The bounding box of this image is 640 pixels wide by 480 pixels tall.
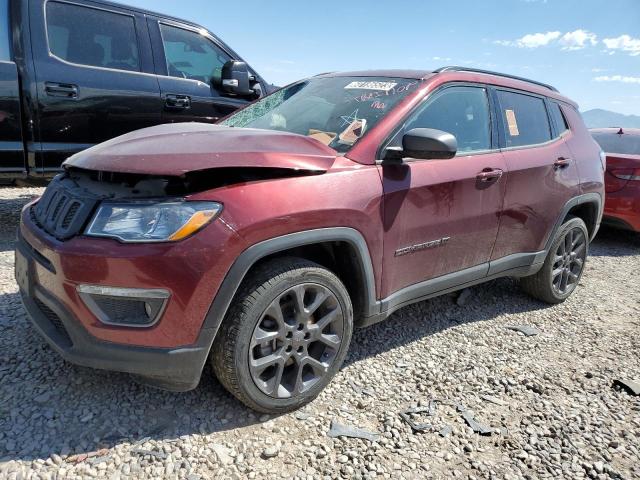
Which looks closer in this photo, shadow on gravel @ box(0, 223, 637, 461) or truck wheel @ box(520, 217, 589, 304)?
shadow on gravel @ box(0, 223, 637, 461)

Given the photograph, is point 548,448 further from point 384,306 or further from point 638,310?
point 638,310

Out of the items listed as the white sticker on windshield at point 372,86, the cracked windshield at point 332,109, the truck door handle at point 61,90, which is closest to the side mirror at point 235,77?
the truck door handle at point 61,90

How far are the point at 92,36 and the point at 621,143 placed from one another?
6.49 meters

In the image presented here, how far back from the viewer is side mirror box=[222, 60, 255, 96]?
5035 millimetres

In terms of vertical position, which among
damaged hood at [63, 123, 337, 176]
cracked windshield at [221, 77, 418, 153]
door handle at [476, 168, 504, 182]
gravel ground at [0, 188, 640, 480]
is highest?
cracked windshield at [221, 77, 418, 153]

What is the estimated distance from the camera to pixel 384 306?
2709 mm

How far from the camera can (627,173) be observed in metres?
5.96

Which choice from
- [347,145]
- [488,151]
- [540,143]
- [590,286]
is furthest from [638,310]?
[347,145]

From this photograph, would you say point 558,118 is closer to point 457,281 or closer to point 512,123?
point 512,123

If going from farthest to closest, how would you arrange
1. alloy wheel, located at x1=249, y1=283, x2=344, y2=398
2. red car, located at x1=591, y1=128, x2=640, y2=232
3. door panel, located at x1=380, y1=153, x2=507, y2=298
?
1. red car, located at x1=591, y1=128, x2=640, y2=232
2. door panel, located at x1=380, y1=153, x2=507, y2=298
3. alloy wheel, located at x1=249, y1=283, x2=344, y2=398

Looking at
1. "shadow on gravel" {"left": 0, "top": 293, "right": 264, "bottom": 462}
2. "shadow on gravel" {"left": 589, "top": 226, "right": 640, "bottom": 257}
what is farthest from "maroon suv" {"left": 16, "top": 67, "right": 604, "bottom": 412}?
"shadow on gravel" {"left": 589, "top": 226, "right": 640, "bottom": 257}

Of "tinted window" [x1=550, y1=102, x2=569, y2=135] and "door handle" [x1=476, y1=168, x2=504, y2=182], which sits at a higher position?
"tinted window" [x1=550, y1=102, x2=569, y2=135]

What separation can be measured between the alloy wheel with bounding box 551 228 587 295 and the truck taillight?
2.34 meters

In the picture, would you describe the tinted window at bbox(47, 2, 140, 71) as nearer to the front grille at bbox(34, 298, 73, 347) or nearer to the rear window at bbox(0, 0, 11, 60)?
the rear window at bbox(0, 0, 11, 60)
